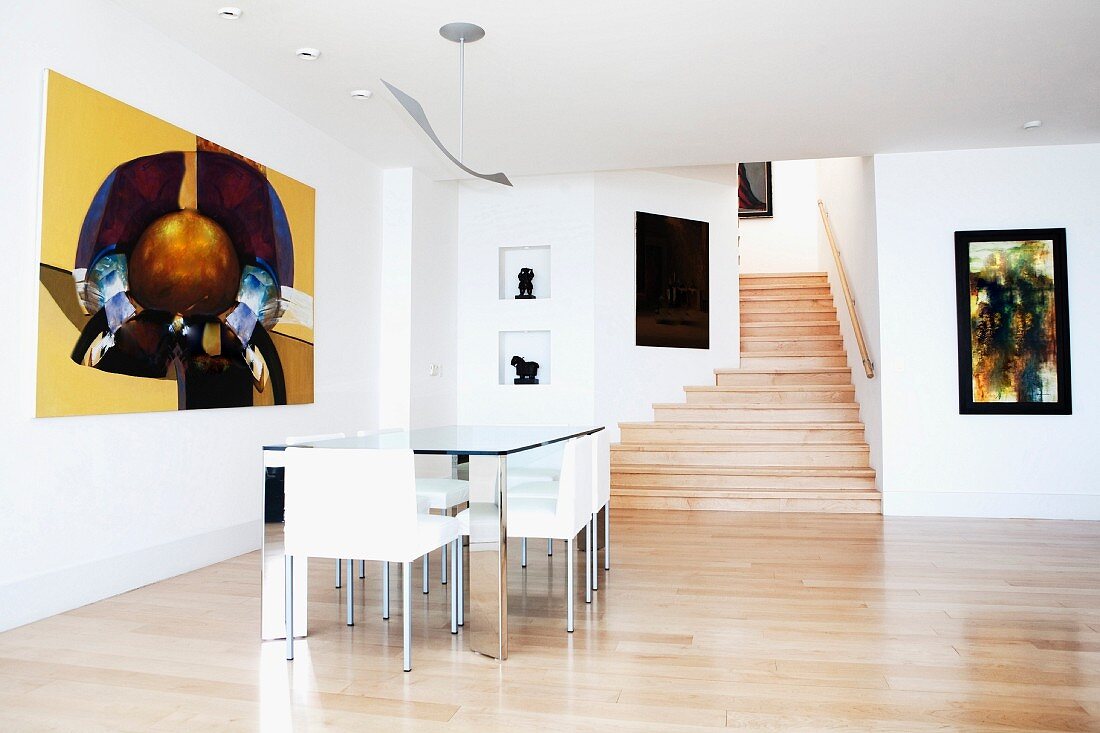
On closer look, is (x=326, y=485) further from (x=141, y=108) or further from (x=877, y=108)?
(x=877, y=108)

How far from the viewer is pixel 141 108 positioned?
3852 mm

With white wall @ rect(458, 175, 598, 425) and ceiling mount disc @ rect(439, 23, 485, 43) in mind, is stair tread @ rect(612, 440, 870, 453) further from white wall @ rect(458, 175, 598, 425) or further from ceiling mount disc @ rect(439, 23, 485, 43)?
ceiling mount disc @ rect(439, 23, 485, 43)

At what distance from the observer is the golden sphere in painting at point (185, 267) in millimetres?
3814

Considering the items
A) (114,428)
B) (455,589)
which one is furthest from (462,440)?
(114,428)

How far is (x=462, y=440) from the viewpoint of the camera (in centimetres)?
330

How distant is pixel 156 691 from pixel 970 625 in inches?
119

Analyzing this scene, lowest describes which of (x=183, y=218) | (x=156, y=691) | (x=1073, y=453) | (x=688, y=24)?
(x=156, y=691)

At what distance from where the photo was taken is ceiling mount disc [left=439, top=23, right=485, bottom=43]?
3820 mm

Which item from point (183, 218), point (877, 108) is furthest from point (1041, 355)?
point (183, 218)

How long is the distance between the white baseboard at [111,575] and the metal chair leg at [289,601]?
45.2 inches

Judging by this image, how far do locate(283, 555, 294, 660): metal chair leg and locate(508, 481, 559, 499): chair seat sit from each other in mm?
1076

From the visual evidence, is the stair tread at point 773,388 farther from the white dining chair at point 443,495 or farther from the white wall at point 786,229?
the white dining chair at point 443,495

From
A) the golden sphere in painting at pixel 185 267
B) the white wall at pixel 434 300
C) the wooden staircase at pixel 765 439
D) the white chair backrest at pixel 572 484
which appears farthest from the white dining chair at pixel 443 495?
the wooden staircase at pixel 765 439

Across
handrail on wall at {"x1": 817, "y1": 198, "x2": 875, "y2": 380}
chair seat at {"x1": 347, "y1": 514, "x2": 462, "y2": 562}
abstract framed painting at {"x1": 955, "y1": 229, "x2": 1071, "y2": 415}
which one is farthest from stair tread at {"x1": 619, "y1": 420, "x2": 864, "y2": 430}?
chair seat at {"x1": 347, "y1": 514, "x2": 462, "y2": 562}
